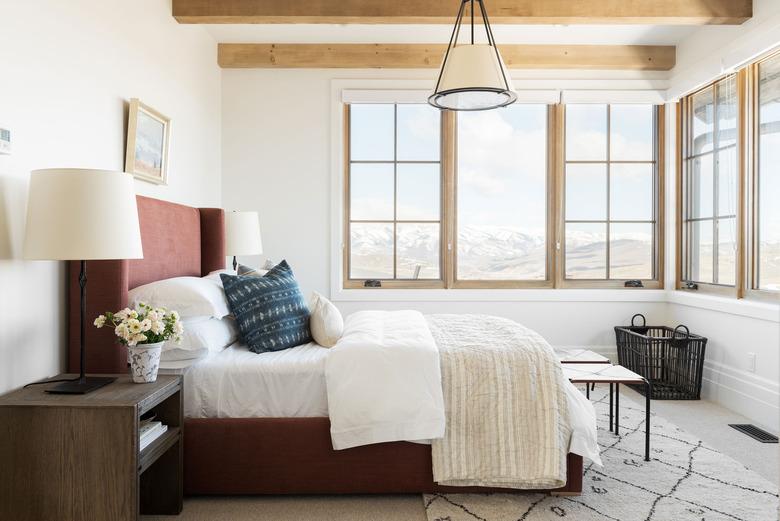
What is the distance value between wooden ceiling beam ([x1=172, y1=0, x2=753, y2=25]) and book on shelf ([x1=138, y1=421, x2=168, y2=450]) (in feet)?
8.88

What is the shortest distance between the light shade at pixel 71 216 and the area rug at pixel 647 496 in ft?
5.50

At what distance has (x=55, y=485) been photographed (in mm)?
1811

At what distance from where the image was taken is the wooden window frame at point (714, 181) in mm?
3783

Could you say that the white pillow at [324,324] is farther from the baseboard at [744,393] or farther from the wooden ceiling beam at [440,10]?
the baseboard at [744,393]

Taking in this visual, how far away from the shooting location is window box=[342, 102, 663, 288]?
15.7 ft

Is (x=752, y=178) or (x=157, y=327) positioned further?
(x=752, y=178)

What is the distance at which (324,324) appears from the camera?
9.03 ft

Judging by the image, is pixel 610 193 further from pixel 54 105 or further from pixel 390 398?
pixel 54 105

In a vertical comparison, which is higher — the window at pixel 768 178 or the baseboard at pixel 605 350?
the window at pixel 768 178

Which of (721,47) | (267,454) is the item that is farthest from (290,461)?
(721,47)

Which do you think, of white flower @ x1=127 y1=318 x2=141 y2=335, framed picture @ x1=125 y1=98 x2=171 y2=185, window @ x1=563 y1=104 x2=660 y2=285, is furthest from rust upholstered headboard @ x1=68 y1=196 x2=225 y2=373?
window @ x1=563 y1=104 x2=660 y2=285

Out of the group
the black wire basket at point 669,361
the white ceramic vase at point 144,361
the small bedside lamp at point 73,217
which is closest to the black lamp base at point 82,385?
the small bedside lamp at point 73,217

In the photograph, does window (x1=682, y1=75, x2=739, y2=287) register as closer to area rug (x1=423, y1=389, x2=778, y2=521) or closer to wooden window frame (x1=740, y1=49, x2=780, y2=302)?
wooden window frame (x1=740, y1=49, x2=780, y2=302)

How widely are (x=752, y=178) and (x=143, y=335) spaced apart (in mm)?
3856
